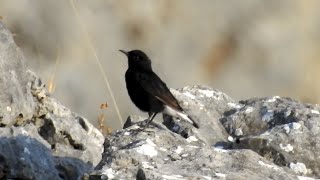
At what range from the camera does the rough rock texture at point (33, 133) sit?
7867 millimetres

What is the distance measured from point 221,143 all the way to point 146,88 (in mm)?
1065

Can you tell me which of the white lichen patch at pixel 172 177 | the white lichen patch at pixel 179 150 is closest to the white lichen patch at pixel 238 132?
the white lichen patch at pixel 179 150

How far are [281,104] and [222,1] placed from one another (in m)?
5.12

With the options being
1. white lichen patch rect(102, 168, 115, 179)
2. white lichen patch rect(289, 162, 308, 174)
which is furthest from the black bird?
white lichen patch rect(102, 168, 115, 179)

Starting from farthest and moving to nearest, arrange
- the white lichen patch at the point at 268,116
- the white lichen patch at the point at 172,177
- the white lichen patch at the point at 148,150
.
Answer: the white lichen patch at the point at 268,116 → the white lichen patch at the point at 148,150 → the white lichen patch at the point at 172,177

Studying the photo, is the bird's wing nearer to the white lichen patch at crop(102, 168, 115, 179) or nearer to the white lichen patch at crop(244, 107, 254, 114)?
the white lichen patch at crop(244, 107, 254, 114)

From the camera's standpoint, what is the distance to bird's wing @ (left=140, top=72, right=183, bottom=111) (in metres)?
8.45

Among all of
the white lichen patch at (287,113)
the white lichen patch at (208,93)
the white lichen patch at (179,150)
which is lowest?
the white lichen patch at (179,150)

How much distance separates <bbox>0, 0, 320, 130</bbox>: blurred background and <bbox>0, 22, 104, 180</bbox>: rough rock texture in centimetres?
376

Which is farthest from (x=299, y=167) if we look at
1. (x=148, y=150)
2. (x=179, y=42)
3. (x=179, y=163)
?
(x=179, y=42)

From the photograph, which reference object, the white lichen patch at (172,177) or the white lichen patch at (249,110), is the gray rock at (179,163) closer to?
the white lichen patch at (172,177)

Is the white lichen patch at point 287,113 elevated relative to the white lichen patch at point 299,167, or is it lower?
elevated

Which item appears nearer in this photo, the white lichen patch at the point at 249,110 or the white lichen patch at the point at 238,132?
the white lichen patch at the point at 238,132

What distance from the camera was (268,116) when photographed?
8.37m
